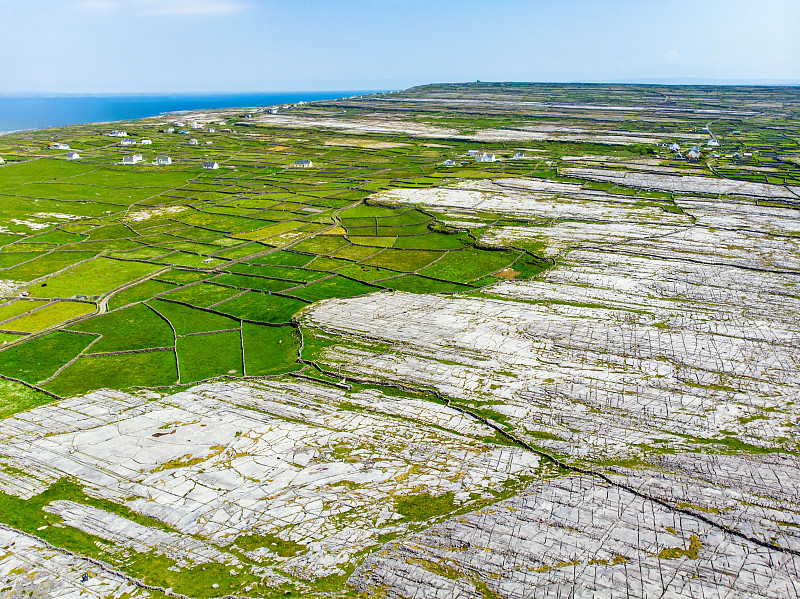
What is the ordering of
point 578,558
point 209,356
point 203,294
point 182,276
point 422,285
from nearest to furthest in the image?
1. point 578,558
2. point 209,356
3. point 203,294
4. point 422,285
5. point 182,276

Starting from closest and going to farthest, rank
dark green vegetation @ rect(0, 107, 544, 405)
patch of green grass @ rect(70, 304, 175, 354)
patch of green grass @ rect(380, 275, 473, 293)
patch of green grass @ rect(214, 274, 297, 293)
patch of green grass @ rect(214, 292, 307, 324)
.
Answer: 1. dark green vegetation @ rect(0, 107, 544, 405)
2. patch of green grass @ rect(70, 304, 175, 354)
3. patch of green grass @ rect(214, 292, 307, 324)
4. patch of green grass @ rect(380, 275, 473, 293)
5. patch of green grass @ rect(214, 274, 297, 293)

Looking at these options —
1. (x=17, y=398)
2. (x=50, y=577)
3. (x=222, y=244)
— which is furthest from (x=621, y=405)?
(x=222, y=244)

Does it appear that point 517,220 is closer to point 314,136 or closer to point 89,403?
point 89,403

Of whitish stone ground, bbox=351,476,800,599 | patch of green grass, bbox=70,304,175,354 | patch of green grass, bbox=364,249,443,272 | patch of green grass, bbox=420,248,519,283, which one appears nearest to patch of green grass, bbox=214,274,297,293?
patch of green grass, bbox=70,304,175,354

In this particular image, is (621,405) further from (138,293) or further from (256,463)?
(138,293)

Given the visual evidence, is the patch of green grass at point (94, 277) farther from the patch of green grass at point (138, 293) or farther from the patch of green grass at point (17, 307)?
the patch of green grass at point (138, 293)

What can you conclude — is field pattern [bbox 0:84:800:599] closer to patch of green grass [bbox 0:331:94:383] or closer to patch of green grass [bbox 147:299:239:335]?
patch of green grass [bbox 0:331:94:383]
